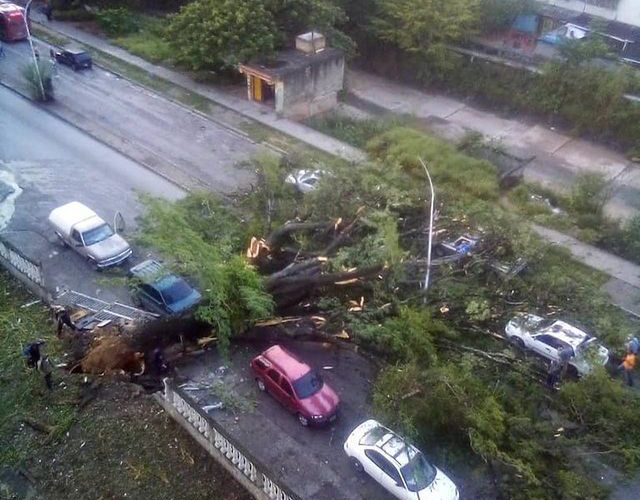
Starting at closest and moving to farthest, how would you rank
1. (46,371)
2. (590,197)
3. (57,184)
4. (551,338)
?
(46,371), (551,338), (590,197), (57,184)

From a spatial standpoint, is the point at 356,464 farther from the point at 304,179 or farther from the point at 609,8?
the point at 609,8

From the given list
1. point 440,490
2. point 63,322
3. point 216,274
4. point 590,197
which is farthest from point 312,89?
point 440,490

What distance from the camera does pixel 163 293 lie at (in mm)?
18625

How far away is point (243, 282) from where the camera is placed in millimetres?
15898

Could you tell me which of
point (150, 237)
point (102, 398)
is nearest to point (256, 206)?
point (150, 237)

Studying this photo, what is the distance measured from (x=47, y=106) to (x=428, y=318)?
2392cm

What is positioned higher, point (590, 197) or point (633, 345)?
point (633, 345)

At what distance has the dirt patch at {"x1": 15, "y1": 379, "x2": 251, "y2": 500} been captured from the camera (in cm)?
1380

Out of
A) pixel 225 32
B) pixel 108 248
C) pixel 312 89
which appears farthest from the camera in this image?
pixel 312 89

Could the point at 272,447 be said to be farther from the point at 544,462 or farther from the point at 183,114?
the point at 183,114

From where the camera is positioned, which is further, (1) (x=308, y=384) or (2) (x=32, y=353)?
(2) (x=32, y=353)

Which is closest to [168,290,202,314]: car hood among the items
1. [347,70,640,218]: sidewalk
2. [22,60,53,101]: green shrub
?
[347,70,640,218]: sidewalk

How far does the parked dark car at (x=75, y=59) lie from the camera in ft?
117

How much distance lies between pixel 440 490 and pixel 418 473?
0.56 meters
